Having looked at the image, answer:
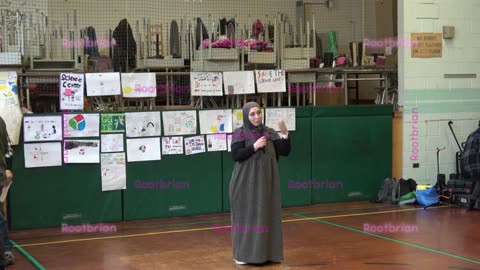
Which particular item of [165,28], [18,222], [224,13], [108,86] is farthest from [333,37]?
[18,222]

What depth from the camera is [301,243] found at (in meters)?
7.44

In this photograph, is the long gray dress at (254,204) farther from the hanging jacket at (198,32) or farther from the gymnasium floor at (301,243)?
the hanging jacket at (198,32)

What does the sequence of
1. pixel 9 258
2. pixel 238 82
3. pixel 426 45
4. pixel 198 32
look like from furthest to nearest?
pixel 426 45, pixel 198 32, pixel 238 82, pixel 9 258

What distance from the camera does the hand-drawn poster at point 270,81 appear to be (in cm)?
988

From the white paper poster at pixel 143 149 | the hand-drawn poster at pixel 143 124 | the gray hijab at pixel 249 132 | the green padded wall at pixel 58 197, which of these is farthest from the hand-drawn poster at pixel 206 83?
the gray hijab at pixel 249 132

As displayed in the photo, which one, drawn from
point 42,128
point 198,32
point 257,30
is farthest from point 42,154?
point 257,30

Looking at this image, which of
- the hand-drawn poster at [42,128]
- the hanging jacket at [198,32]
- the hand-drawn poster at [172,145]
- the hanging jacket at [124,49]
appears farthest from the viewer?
the hanging jacket at [198,32]

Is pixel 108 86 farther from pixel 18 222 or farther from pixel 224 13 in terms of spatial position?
pixel 224 13

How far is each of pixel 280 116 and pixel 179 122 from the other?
164cm

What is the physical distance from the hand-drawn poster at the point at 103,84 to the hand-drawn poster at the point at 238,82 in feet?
5.47

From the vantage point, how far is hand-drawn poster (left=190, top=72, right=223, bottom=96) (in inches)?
375

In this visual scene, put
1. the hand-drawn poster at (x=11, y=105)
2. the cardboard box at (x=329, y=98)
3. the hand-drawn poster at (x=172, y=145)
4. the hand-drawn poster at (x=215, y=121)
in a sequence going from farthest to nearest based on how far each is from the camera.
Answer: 1. the cardboard box at (x=329, y=98)
2. the hand-drawn poster at (x=215, y=121)
3. the hand-drawn poster at (x=172, y=145)
4. the hand-drawn poster at (x=11, y=105)

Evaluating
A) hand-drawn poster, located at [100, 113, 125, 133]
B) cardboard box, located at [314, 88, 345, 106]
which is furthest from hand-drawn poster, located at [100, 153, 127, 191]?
cardboard box, located at [314, 88, 345, 106]

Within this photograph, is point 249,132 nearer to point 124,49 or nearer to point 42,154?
point 42,154
